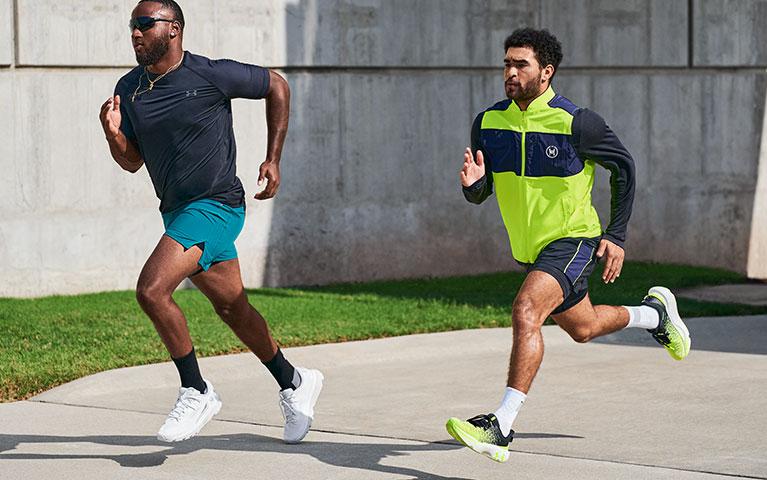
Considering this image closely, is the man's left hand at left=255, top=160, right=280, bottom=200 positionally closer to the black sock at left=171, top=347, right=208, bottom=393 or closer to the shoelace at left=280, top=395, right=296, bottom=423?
the black sock at left=171, top=347, right=208, bottom=393

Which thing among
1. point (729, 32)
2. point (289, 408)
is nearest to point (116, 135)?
point (289, 408)

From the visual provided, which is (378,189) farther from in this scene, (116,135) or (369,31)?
(116,135)

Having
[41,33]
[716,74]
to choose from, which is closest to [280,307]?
[41,33]

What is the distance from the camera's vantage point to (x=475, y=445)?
6285 mm

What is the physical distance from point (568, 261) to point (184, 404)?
185cm

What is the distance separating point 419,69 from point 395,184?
3.80ft

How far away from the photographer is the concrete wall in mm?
13305

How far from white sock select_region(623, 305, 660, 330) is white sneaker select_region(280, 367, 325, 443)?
1.62 metres

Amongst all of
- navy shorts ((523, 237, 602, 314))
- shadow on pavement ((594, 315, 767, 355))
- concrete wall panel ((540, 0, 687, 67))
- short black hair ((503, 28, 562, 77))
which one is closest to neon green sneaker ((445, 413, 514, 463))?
navy shorts ((523, 237, 602, 314))

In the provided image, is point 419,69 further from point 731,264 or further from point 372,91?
point 731,264

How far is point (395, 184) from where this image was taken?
15070 millimetres

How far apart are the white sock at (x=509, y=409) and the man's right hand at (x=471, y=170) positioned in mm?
969

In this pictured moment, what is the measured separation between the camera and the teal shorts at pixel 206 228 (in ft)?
23.1

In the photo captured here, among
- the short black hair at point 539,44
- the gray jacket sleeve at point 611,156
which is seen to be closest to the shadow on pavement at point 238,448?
the gray jacket sleeve at point 611,156
